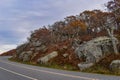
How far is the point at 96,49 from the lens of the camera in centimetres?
2803

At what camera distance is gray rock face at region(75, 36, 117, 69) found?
2733 centimetres

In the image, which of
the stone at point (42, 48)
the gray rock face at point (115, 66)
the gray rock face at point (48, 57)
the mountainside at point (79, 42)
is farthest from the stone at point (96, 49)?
the stone at point (42, 48)

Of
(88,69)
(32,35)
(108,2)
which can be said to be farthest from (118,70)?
(32,35)

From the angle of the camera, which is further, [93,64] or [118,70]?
[93,64]

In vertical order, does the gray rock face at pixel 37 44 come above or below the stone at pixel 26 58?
above

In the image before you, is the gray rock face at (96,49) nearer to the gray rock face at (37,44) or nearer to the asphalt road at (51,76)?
the asphalt road at (51,76)

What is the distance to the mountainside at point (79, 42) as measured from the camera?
27.8 meters

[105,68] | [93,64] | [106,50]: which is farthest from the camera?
[106,50]

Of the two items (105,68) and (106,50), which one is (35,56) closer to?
(106,50)

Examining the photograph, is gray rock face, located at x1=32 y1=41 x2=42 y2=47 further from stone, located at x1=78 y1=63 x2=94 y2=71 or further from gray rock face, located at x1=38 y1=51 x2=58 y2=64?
stone, located at x1=78 y1=63 x2=94 y2=71

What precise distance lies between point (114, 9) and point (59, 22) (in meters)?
16.9

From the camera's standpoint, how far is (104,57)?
26.6 m

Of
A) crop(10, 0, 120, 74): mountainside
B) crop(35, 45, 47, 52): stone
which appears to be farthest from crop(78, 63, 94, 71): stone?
crop(35, 45, 47, 52): stone

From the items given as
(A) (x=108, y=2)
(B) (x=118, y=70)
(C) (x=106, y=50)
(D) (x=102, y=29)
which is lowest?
(B) (x=118, y=70)
